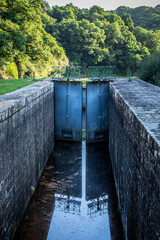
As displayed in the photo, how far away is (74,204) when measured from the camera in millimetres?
6539

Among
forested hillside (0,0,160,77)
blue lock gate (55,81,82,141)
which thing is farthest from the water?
forested hillside (0,0,160,77)

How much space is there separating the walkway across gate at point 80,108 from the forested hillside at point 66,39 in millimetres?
4010

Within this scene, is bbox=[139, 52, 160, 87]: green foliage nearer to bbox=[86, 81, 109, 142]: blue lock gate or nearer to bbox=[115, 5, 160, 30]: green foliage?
bbox=[86, 81, 109, 142]: blue lock gate

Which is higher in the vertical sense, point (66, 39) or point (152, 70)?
point (66, 39)

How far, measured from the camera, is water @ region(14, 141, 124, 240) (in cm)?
534

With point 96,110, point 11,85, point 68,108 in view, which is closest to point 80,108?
point 68,108

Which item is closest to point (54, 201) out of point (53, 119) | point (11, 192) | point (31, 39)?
point (11, 192)

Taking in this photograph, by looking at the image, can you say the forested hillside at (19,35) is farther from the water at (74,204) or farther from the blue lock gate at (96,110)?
the water at (74,204)

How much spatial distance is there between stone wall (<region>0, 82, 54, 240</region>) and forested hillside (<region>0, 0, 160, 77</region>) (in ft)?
24.0

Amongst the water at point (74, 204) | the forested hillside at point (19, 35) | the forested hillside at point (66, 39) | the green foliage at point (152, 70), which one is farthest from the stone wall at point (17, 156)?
the forested hillside at point (66, 39)

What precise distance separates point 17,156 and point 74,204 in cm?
225

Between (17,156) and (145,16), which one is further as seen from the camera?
(145,16)

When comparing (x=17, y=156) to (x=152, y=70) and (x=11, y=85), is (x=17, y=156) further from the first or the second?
(x=152, y=70)

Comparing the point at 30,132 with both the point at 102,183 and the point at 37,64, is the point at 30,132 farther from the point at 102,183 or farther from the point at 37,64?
the point at 37,64
